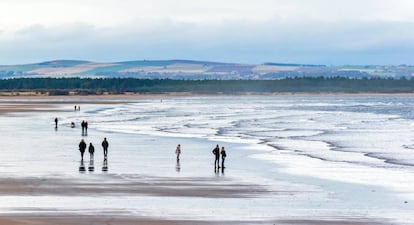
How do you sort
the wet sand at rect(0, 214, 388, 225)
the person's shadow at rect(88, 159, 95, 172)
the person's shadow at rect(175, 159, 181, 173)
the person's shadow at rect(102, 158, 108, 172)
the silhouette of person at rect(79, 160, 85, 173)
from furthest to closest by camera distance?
the person's shadow at rect(175, 159, 181, 173)
the person's shadow at rect(102, 158, 108, 172)
the person's shadow at rect(88, 159, 95, 172)
the silhouette of person at rect(79, 160, 85, 173)
the wet sand at rect(0, 214, 388, 225)

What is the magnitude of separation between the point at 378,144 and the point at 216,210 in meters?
29.1

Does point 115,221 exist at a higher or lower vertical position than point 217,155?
lower

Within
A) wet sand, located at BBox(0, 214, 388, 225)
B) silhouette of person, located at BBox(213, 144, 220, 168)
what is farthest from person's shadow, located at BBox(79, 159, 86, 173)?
wet sand, located at BBox(0, 214, 388, 225)

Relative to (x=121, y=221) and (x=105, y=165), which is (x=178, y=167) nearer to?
(x=105, y=165)

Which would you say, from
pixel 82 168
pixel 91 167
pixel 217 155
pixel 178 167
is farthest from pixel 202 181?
pixel 91 167

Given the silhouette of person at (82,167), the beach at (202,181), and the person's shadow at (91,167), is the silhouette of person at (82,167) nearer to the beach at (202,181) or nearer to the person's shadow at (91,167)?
the beach at (202,181)

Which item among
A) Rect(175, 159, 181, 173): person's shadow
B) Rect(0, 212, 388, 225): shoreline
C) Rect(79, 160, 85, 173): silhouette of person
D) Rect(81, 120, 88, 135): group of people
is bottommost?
Rect(81, 120, 88, 135): group of people

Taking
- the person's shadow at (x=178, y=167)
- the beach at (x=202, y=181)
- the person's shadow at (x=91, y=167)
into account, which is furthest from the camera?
the person's shadow at (x=178, y=167)

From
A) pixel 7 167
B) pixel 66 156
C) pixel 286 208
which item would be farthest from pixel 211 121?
pixel 286 208

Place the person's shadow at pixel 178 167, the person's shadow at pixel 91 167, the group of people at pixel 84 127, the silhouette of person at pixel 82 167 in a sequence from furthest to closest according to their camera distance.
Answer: the group of people at pixel 84 127 → the person's shadow at pixel 178 167 → the person's shadow at pixel 91 167 → the silhouette of person at pixel 82 167

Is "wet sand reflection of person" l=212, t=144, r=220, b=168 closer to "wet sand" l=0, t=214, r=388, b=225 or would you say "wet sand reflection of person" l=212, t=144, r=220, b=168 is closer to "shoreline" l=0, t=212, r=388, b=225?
"shoreline" l=0, t=212, r=388, b=225

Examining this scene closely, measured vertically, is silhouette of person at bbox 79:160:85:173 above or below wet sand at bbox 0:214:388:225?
below

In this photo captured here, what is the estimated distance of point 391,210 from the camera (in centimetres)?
2573

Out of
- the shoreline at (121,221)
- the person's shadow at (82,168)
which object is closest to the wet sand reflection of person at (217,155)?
the person's shadow at (82,168)
